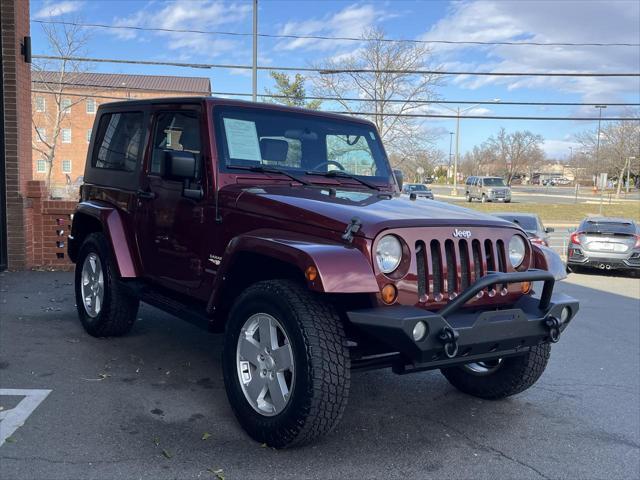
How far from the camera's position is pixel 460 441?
3840mm

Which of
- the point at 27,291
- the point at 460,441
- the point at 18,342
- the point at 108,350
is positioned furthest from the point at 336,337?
the point at 27,291

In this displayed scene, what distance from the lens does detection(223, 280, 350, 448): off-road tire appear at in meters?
3.22

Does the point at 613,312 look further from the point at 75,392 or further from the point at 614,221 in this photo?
the point at 75,392

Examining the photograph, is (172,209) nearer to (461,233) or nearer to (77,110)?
(461,233)

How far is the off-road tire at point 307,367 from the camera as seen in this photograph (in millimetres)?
3221

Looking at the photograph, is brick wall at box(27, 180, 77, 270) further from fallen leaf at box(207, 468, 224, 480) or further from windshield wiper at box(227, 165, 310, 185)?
fallen leaf at box(207, 468, 224, 480)

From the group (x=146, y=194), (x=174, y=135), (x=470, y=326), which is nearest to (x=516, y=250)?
(x=470, y=326)

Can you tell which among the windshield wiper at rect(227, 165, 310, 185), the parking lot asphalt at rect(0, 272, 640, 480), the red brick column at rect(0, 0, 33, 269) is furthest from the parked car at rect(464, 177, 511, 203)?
the windshield wiper at rect(227, 165, 310, 185)

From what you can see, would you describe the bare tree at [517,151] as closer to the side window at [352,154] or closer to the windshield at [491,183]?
the windshield at [491,183]

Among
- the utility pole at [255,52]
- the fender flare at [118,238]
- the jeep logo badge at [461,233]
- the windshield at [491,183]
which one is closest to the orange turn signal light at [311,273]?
the jeep logo badge at [461,233]

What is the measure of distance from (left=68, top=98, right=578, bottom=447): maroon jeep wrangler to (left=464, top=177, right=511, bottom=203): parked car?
3890 cm

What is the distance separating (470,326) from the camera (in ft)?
10.8

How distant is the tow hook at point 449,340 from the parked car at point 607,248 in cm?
1193

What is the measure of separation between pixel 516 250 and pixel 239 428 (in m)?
2.09
